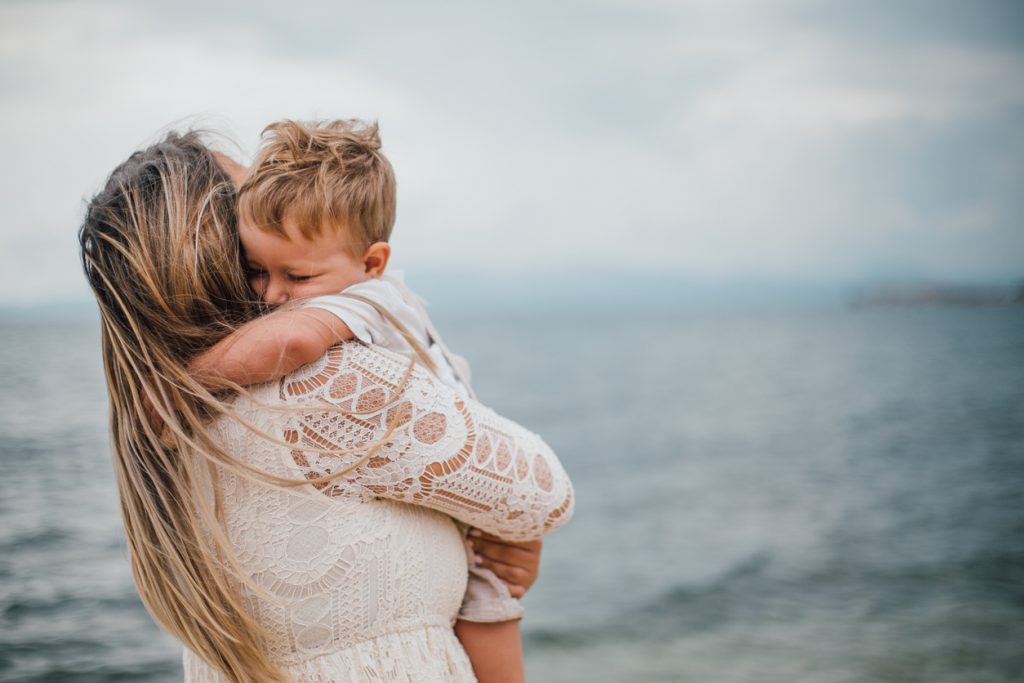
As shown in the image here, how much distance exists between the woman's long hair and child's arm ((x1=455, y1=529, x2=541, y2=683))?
41cm

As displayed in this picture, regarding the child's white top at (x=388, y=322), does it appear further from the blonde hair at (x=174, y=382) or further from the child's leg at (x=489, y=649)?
the child's leg at (x=489, y=649)

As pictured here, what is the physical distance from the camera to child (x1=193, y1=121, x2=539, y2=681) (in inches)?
49.7

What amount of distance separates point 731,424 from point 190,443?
81.6 ft

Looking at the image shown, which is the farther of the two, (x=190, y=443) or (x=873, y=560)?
(x=873, y=560)

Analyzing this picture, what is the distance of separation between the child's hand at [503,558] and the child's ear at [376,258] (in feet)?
1.96

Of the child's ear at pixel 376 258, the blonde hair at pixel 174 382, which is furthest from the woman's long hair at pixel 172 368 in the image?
the child's ear at pixel 376 258

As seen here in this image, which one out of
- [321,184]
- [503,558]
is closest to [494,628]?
[503,558]

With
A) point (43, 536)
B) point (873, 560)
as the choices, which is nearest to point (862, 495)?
point (873, 560)

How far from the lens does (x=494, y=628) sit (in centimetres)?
163

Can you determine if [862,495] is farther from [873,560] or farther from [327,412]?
[327,412]

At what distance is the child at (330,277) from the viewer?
126cm

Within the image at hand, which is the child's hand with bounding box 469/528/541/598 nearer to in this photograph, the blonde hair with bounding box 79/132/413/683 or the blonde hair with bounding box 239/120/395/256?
the blonde hair with bounding box 79/132/413/683

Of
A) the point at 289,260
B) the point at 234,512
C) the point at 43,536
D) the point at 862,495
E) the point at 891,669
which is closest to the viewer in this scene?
the point at 234,512

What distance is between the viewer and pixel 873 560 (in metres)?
10.3
